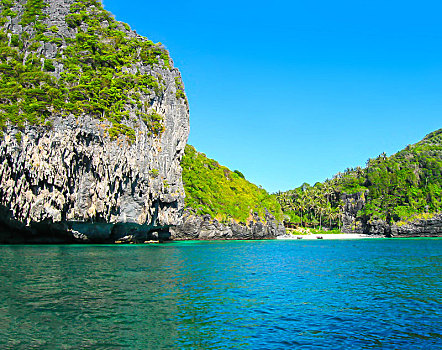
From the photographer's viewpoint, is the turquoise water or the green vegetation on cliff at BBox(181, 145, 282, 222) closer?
the turquoise water

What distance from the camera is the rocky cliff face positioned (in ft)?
193

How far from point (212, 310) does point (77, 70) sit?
208 feet

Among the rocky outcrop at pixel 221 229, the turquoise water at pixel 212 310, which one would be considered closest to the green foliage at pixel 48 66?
the turquoise water at pixel 212 310

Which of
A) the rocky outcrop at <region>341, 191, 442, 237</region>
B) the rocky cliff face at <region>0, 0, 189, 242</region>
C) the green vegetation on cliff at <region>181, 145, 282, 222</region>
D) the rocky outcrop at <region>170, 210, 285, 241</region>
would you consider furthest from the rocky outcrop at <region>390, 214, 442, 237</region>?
the rocky cliff face at <region>0, 0, 189, 242</region>

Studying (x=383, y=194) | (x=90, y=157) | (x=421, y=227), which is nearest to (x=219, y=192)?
(x=90, y=157)

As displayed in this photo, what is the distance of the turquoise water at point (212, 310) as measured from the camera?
1487cm

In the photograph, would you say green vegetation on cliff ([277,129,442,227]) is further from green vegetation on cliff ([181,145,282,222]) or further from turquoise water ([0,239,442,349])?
turquoise water ([0,239,442,349])

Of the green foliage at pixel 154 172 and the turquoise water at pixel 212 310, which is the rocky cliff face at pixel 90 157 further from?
the turquoise water at pixel 212 310

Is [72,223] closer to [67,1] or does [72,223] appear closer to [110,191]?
[110,191]

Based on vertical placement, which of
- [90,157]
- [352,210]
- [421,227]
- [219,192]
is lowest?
[421,227]

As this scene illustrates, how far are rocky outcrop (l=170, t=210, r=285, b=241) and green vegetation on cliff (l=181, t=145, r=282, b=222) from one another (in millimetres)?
2386

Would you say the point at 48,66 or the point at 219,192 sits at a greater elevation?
the point at 48,66

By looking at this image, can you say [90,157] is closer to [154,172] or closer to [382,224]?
[154,172]

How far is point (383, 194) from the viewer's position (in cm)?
16725
